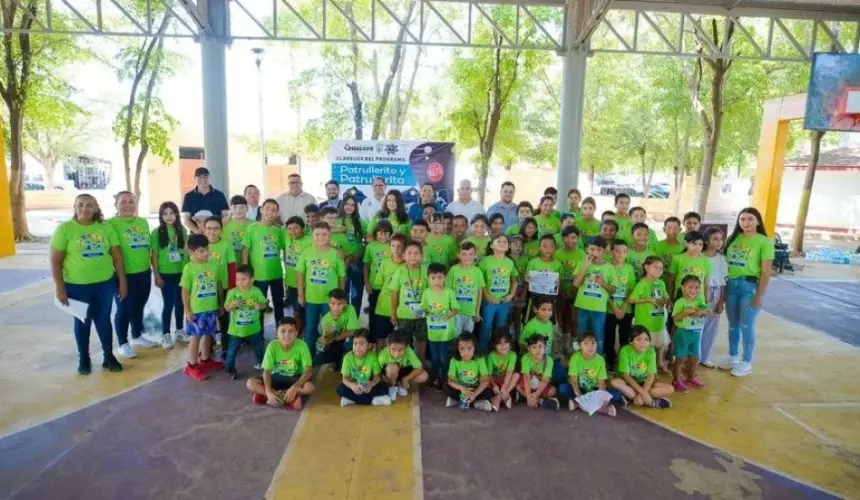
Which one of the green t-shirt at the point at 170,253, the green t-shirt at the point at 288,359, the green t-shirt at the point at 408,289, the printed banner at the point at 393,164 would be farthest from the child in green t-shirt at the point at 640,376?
the printed banner at the point at 393,164

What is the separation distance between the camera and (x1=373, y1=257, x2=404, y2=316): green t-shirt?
483 centimetres

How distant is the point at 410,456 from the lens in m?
3.62

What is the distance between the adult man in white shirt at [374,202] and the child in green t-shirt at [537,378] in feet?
9.46

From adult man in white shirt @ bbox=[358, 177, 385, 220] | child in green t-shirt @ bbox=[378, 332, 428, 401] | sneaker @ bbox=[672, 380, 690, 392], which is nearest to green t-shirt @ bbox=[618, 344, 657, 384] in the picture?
sneaker @ bbox=[672, 380, 690, 392]

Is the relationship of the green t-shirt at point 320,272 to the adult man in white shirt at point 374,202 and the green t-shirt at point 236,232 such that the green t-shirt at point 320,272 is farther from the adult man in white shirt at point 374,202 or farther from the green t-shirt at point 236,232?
the adult man in white shirt at point 374,202

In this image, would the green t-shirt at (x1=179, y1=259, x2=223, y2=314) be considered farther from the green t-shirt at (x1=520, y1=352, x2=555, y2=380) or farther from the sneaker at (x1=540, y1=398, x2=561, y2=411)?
the sneaker at (x1=540, y1=398, x2=561, y2=411)

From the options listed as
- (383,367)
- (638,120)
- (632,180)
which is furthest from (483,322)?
(632,180)

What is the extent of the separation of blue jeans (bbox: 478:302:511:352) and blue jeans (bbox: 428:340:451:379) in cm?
39

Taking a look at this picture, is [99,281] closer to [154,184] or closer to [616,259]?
[616,259]

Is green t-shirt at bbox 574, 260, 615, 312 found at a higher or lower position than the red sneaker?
higher

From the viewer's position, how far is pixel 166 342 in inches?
223

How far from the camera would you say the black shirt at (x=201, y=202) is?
5.99m

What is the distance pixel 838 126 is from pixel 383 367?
880 centimetres

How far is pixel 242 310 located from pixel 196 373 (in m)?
0.71
